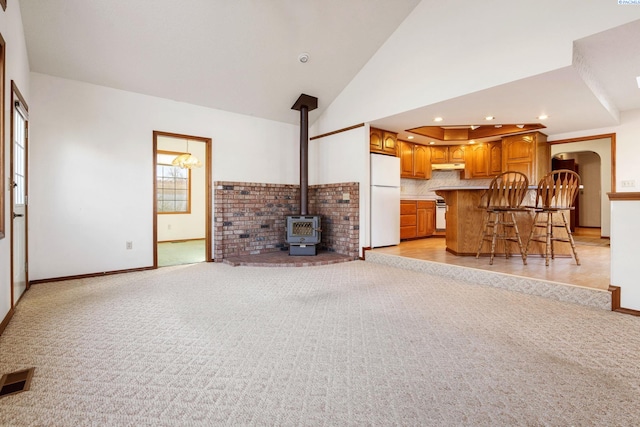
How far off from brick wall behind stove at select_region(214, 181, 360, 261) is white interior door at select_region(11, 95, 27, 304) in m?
2.30

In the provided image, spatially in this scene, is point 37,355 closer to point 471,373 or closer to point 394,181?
point 471,373

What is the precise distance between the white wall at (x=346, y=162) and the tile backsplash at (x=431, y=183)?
1.95 metres

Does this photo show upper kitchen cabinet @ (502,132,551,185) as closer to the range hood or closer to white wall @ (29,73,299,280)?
the range hood

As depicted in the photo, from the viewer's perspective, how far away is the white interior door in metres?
2.93

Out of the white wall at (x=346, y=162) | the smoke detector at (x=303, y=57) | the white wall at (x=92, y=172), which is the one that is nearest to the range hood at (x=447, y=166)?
the white wall at (x=346, y=162)

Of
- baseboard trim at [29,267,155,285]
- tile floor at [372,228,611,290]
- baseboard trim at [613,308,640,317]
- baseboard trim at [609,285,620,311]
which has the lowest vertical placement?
baseboard trim at [613,308,640,317]

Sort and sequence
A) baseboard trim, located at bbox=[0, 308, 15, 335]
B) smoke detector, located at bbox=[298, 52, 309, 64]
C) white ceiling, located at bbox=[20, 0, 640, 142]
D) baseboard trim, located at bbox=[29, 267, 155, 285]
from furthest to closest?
smoke detector, located at bbox=[298, 52, 309, 64], baseboard trim, located at bbox=[29, 267, 155, 285], white ceiling, located at bbox=[20, 0, 640, 142], baseboard trim, located at bbox=[0, 308, 15, 335]

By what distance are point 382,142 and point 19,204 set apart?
194 inches

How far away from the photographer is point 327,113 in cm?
591

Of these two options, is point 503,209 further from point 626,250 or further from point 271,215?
point 271,215

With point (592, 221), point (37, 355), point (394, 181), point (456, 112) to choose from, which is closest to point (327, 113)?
point (394, 181)

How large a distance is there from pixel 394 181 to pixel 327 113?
180 centimetres

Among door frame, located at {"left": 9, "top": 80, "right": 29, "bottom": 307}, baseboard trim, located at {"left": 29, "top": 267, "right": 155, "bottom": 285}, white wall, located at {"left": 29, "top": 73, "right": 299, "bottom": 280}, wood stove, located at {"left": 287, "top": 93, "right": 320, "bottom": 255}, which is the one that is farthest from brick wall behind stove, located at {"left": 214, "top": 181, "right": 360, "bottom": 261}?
door frame, located at {"left": 9, "top": 80, "right": 29, "bottom": 307}

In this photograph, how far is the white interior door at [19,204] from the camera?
2929 mm
